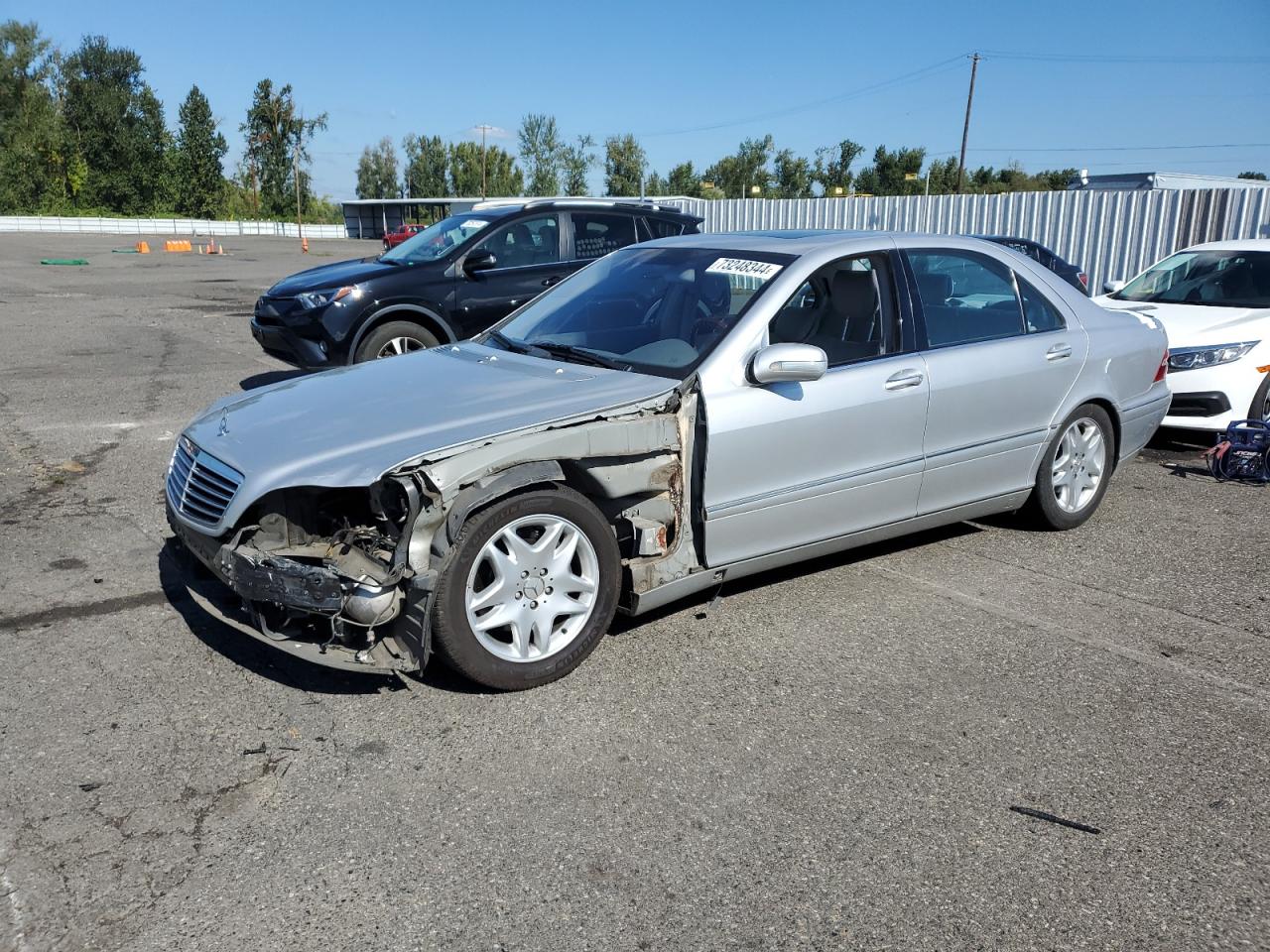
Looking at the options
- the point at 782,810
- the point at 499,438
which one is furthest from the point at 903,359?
the point at 782,810

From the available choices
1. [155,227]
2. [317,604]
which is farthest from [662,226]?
[155,227]

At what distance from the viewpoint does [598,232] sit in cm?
998

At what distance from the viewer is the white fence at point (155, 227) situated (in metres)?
61.1

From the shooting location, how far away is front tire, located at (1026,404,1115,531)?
5453 millimetres

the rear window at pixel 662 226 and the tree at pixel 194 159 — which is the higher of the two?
the tree at pixel 194 159

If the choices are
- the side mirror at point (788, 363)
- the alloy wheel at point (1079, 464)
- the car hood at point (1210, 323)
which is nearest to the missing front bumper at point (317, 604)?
the side mirror at point (788, 363)

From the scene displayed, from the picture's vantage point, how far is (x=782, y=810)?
3.02 meters

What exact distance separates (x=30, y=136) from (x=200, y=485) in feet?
302

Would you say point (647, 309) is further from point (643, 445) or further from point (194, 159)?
point (194, 159)

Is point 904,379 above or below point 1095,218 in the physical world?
below

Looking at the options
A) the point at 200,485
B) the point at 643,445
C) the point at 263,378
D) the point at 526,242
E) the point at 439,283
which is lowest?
the point at 263,378

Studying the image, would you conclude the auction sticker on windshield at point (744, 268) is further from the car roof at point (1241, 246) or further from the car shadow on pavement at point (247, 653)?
the car roof at point (1241, 246)

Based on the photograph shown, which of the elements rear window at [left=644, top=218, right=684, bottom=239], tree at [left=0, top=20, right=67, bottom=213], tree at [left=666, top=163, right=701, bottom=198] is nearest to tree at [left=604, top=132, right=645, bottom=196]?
tree at [left=666, top=163, right=701, bottom=198]

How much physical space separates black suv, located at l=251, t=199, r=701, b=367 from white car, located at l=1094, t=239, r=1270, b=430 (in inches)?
194
